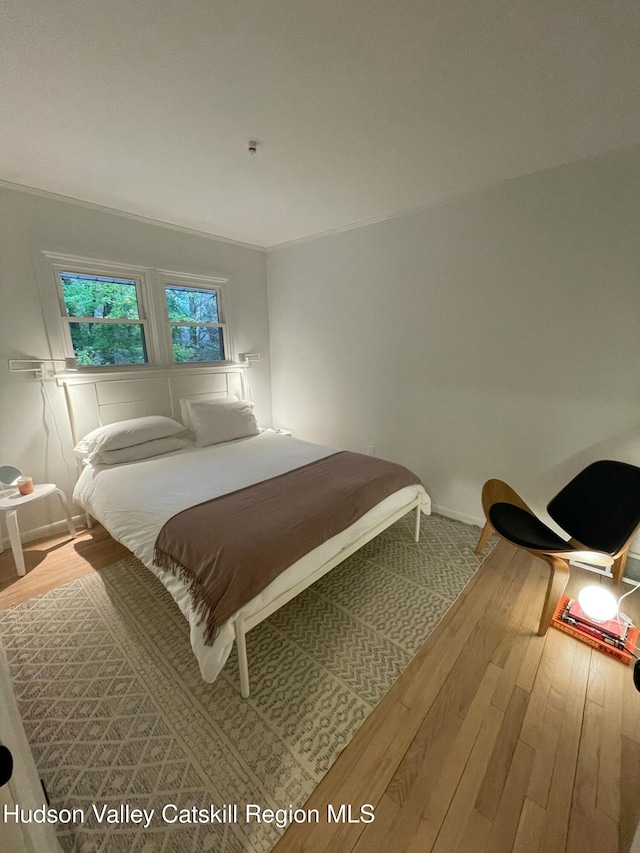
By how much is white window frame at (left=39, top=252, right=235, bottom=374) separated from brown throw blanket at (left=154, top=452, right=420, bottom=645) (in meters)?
1.80

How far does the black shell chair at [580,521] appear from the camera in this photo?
1762mm

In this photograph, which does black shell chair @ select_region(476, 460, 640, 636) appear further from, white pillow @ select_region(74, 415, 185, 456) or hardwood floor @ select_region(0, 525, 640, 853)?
white pillow @ select_region(74, 415, 185, 456)

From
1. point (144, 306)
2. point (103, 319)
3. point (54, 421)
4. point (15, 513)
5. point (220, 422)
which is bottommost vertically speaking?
point (15, 513)

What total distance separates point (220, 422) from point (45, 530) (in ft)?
5.17

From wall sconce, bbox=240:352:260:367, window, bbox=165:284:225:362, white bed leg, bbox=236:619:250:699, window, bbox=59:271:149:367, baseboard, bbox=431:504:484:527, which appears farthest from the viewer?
wall sconce, bbox=240:352:260:367

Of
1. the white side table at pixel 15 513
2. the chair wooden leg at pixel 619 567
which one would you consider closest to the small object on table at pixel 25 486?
the white side table at pixel 15 513

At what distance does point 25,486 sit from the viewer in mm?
2340

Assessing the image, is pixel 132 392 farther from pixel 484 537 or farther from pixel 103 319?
pixel 484 537

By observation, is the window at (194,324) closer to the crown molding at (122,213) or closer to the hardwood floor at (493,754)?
the crown molding at (122,213)

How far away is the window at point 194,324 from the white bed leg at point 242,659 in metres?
2.65

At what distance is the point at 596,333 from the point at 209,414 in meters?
2.92

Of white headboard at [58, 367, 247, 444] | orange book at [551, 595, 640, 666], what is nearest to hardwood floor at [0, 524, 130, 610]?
white headboard at [58, 367, 247, 444]

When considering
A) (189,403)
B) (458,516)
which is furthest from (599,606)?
(189,403)

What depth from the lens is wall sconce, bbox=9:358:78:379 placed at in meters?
2.39
